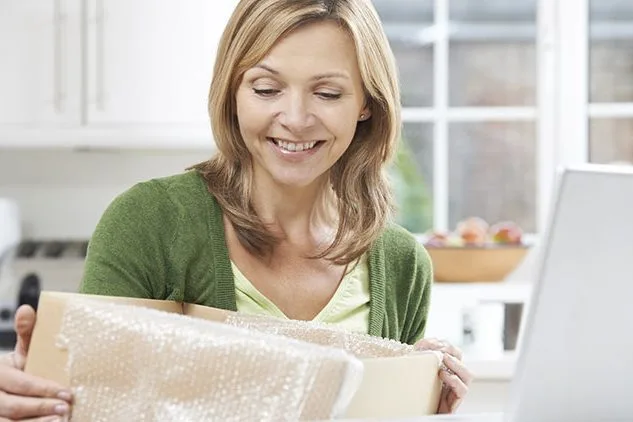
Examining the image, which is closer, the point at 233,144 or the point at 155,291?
the point at 155,291

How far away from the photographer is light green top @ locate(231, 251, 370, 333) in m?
1.55

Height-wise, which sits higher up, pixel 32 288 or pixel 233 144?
pixel 233 144

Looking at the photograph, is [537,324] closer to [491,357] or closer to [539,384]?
[539,384]

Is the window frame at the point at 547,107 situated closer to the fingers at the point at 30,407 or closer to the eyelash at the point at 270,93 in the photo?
the eyelash at the point at 270,93

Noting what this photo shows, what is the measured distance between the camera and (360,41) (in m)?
1.53

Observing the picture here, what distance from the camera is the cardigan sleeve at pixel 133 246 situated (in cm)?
143

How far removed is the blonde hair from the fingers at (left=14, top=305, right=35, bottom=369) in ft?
1.54

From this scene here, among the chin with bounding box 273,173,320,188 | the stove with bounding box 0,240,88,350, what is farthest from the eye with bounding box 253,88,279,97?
the stove with bounding box 0,240,88,350

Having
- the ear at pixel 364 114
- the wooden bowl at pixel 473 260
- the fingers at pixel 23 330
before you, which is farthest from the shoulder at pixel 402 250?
the wooden bowl at pixel 473 260

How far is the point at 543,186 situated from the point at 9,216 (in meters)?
1.66

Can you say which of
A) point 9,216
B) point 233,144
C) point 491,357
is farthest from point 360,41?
point 9,216

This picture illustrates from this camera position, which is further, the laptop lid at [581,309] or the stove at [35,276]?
the stove at [35,276]

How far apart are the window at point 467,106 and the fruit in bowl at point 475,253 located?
0.99ft

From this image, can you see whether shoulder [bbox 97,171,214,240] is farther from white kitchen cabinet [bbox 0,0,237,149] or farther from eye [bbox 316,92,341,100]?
white kitchen cabinet [bbox 0,0,237,149]
